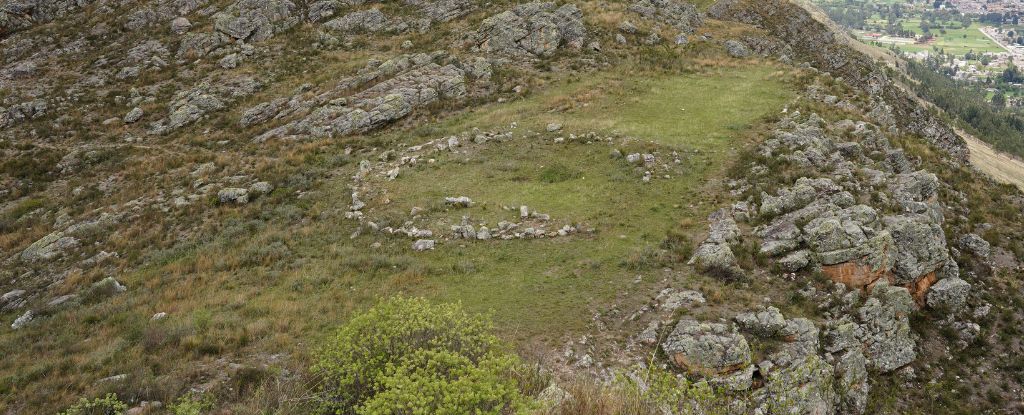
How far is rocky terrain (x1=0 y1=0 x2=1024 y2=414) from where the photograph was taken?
13.8 meters

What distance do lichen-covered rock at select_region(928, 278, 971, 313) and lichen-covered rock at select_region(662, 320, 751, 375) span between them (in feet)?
29.4

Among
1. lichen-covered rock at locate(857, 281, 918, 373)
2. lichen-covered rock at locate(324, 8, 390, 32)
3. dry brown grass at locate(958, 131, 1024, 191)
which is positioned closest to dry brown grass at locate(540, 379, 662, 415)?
lichen-covered rock at locate(857, 281, 918, 373)

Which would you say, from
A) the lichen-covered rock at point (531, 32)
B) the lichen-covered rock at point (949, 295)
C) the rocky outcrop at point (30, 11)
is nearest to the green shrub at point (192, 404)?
the lichen-covered rock at point (949, 295)

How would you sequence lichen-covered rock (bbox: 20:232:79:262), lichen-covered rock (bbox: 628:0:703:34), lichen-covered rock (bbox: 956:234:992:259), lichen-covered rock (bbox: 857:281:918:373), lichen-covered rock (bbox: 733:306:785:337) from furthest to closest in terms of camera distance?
lichen-covered rock (bbox: 628:0:703:34) → lichen-covered rock (bbox: 20:232:79:262) → lichen-covered rock (bbox: 956:234:992:259) → lichen-covered rock (bbox: 857:281:918:373) → lichen-covered rock (bbox: 733:306:785:337)

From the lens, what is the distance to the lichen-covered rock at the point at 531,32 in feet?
144

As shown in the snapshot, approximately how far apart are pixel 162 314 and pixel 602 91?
29.2 m

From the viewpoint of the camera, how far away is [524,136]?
97.7ft

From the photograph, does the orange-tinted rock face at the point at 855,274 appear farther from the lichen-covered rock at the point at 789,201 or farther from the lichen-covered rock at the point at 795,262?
the lichen-covered rock at the point at 789,201

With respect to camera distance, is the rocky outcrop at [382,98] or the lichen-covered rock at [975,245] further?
the rocky outcrop at [382,98]

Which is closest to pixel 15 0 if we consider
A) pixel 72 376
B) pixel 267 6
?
pixel 267 6

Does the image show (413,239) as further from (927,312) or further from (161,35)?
(161,35)

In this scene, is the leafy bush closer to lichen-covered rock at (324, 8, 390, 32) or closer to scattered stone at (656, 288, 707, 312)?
scattered stone at (656, 288, 707, 312)

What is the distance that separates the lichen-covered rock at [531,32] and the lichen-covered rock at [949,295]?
107 ft

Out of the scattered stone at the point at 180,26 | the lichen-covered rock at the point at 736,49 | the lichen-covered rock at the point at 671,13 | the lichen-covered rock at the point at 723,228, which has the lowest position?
the lichen-covered rock at the point at 723,228
